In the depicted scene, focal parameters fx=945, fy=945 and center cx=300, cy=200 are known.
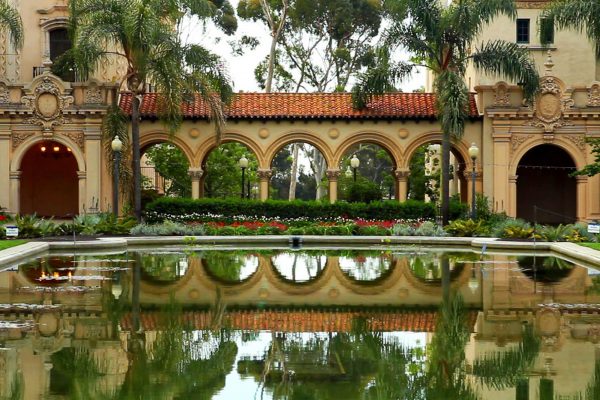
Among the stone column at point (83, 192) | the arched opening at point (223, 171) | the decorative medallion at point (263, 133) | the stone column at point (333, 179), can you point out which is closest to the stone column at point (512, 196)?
the stone column at point (333, 179)

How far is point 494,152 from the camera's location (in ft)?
116

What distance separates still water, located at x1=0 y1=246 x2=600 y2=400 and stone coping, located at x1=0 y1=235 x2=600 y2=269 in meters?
5.33

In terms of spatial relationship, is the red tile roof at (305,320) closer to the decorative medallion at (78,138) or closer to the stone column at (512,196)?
the stone column at (512,196)

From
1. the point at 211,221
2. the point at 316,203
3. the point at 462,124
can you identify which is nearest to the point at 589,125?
the point at 462,124

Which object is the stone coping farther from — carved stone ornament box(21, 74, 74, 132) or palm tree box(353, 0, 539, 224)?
carved stone ornament box(21, 74, 74, 132)

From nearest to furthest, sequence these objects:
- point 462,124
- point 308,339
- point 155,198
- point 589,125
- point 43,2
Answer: point 308,339, point 462,124, point 589,125, point 155,198, point 43,2

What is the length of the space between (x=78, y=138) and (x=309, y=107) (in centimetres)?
890

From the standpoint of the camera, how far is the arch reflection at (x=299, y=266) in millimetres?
18547

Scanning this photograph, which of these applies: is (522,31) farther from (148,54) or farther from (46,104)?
(46,104)

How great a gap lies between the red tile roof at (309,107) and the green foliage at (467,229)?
6.05 meters

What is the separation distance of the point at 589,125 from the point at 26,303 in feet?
86.4

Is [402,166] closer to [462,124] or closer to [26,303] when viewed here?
[462,124]

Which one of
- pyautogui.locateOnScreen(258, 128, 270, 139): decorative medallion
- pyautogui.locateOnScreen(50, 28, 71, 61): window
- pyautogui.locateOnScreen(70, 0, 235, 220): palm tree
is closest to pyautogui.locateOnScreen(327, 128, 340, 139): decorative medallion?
pyautogui.locateOnScreen(258, 128, 270, 139): decorative medallion

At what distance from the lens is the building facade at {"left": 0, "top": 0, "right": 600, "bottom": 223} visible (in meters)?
35.1
